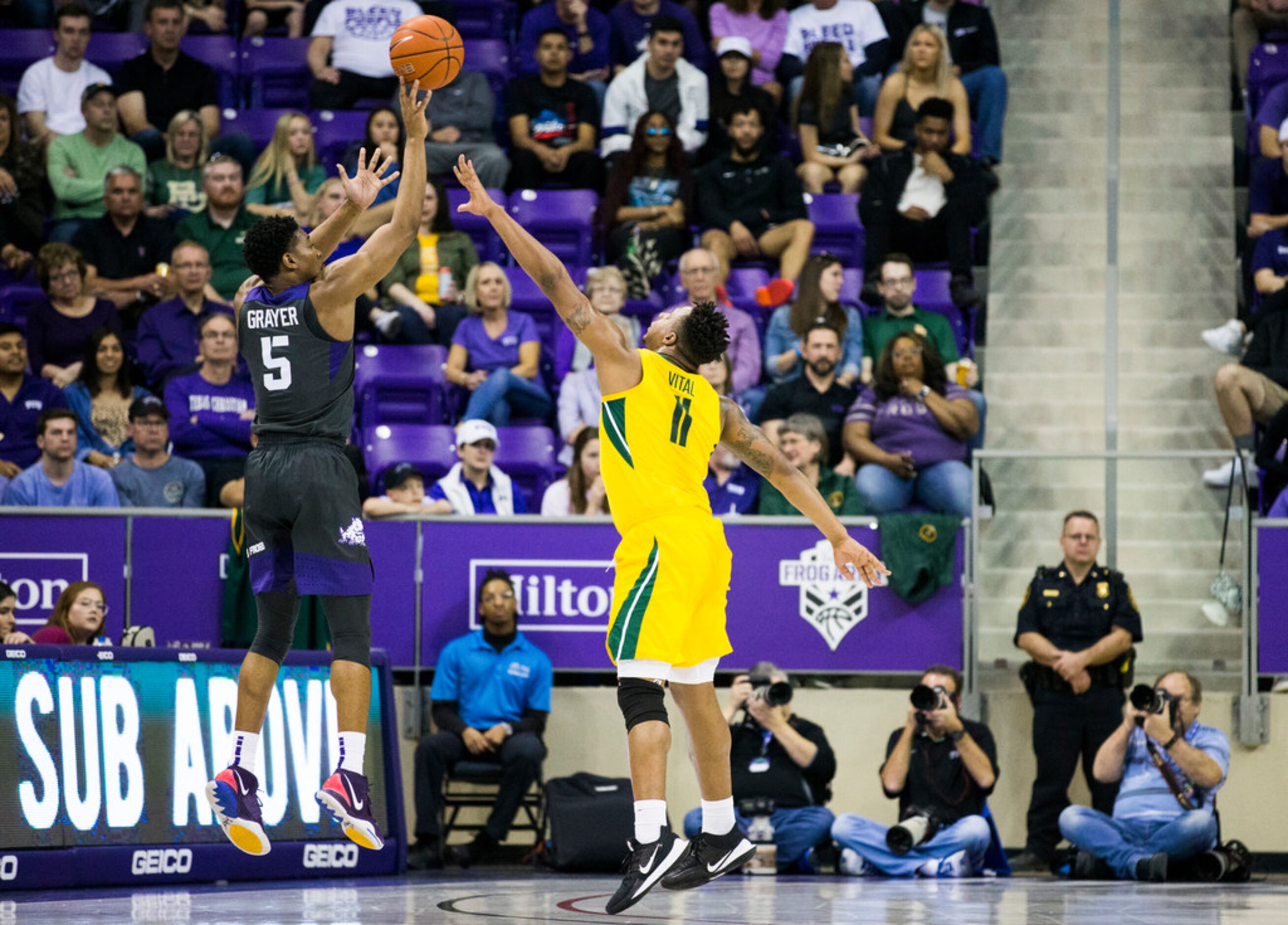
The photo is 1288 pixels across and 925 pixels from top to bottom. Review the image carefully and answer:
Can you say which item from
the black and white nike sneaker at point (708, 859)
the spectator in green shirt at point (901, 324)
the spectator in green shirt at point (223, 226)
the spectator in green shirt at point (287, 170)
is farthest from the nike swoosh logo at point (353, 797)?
the spectator in green shirt at point (287, 170)

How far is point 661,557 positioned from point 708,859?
127cm

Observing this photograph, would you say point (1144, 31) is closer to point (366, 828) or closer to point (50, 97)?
point (50, 97)

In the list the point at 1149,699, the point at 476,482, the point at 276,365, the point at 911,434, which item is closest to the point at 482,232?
the point at 476,482

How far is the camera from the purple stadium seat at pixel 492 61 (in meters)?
16.6

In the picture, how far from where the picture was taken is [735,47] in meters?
15.9

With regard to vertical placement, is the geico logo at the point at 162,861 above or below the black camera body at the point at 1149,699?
below

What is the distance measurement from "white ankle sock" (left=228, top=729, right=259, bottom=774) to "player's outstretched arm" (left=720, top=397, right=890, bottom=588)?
238 cm

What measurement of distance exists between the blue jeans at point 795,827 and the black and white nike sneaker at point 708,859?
394 centimetres

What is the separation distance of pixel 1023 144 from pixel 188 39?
7884mm

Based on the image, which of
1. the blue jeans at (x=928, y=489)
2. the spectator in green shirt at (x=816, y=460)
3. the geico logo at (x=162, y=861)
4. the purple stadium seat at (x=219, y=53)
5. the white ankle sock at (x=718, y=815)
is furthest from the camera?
the purple stadium seat at (x=219, y=53)

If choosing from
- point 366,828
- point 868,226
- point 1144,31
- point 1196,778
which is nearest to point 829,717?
point 1196,778

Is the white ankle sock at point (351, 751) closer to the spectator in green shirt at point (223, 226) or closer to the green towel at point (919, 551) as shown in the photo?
the green towel at point (919, 551)

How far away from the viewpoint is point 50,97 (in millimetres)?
15844

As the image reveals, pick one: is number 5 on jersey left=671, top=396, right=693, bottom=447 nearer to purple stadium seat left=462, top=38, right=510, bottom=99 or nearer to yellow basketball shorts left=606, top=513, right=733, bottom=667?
yellow basketball shorts left=606, top=513, right=733, bottom=667
